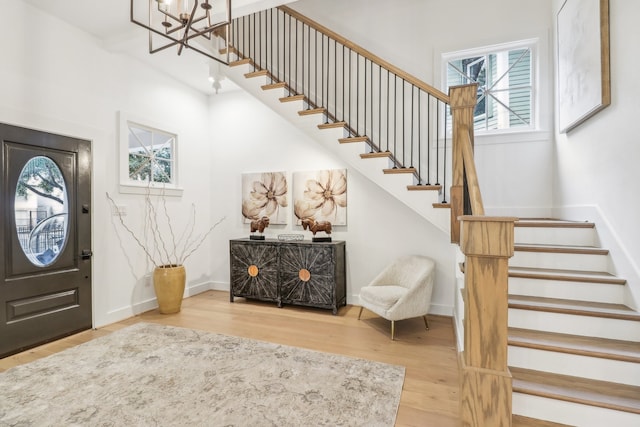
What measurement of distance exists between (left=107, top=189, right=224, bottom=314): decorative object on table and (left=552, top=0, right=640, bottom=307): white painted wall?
4406mm

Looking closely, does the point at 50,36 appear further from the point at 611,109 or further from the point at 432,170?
the point at 611,109

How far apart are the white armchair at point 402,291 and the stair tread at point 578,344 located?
1273 millimetres

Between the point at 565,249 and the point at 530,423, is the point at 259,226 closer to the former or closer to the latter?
the point at 565,249

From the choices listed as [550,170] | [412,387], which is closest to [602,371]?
[412,387]

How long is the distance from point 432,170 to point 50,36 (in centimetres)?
443

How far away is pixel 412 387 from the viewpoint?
2377 mm

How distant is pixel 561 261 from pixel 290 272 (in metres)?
2.94

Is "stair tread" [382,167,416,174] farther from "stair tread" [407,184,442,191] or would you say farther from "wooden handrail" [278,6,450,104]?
"wooden handrail" [278,6,450,104]

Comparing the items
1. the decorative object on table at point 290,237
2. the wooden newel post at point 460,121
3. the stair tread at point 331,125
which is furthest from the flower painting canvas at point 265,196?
the wooden newel post at point 460,121

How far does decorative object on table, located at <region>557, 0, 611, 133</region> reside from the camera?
2.43 metres

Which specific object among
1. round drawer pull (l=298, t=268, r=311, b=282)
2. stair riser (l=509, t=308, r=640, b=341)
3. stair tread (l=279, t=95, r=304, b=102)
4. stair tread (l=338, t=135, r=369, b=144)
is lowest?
round drawer pull (l=298, t=268, r=311, b=282)

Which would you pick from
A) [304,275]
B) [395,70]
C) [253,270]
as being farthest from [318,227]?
[395,70]

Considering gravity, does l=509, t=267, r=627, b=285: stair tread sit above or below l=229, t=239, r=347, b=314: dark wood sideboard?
above

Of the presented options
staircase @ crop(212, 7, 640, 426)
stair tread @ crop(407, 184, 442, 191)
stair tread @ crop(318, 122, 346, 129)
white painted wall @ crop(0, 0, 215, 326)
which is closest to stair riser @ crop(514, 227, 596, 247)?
staircase @ crop(212, 7, 640, 426)
